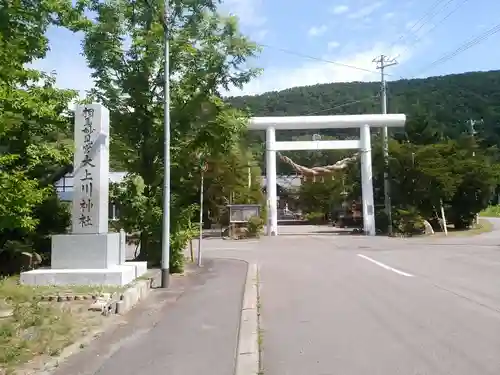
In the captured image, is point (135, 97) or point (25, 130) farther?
point (135, 97)

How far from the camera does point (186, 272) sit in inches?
657

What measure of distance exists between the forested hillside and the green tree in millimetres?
32073

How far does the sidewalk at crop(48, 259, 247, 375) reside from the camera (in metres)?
5.97

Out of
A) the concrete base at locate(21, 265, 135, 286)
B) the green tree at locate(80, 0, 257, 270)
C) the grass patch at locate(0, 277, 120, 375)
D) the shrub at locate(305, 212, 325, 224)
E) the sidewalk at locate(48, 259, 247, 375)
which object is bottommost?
the sidewalk at locate(48, 259, 247, 375)

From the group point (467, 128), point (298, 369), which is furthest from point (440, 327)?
point (467, 128)

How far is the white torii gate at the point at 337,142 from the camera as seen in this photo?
36.6 metres

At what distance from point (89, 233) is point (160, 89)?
598cm

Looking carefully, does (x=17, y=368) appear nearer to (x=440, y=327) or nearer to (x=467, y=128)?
(x=440, y=327)

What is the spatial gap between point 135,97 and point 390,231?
24.9 metres

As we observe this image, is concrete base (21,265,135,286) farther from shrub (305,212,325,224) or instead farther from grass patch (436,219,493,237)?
shrub (305,212,325,224)

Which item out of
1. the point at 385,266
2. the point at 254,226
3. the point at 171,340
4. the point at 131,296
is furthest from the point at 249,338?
the point at 254,226

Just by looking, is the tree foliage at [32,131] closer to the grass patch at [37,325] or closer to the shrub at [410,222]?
the grass patch at [37,325]

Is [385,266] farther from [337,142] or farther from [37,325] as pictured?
[337,142]

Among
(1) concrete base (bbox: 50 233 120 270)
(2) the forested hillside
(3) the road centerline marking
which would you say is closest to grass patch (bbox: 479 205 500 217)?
(2) the forested hillside
